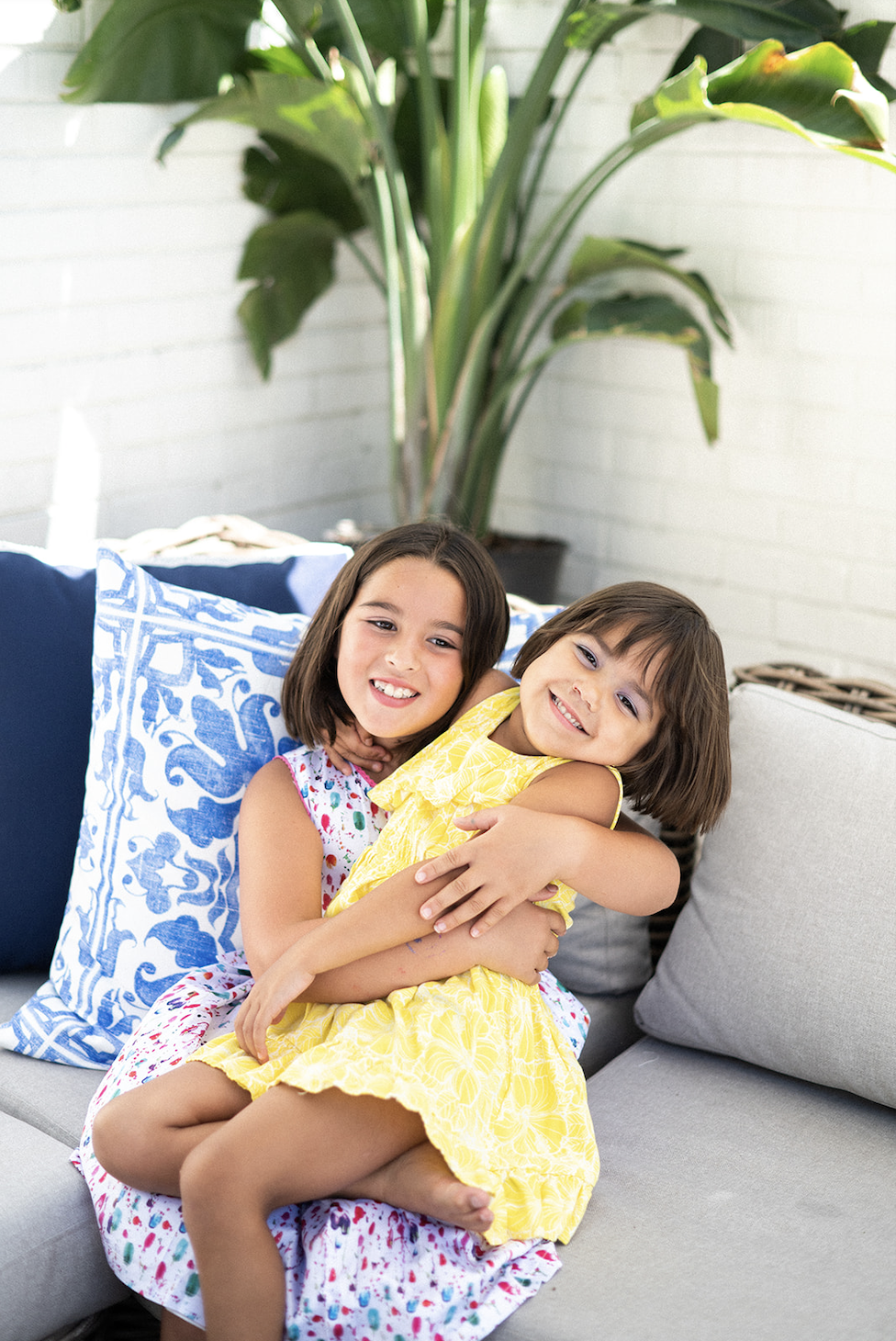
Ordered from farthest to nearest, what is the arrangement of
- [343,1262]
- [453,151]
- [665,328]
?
[453,151] → [665,328] → [343,1262]

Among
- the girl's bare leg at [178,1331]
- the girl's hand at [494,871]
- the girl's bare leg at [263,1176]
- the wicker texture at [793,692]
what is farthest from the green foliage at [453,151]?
the girl's bare leg at [178,1331]

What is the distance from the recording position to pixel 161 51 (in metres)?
2.40

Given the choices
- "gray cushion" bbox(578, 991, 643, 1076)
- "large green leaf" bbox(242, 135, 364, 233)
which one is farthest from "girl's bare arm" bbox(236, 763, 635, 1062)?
"large green leaf" bbox(242, 135, 364, 233)

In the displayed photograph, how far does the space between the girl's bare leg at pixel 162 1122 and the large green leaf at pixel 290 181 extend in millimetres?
2000

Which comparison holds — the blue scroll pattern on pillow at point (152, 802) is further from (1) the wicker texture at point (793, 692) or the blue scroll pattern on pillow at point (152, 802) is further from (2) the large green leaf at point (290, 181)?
(2) the large green leaf at point (290, 181)

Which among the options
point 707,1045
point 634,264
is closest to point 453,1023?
point 707,1045

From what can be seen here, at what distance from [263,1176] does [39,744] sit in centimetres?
71

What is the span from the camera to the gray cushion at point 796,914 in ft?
5.09

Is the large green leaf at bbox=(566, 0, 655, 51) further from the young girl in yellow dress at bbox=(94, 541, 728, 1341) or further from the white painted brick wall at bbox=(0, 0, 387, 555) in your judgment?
the young girl in yellow dress at bbox=(94, 541, 728, 1341)

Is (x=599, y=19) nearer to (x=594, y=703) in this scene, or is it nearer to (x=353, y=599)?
(x=353, y=599)

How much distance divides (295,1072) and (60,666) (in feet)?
2.35

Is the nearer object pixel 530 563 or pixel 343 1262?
pixel 343 1262

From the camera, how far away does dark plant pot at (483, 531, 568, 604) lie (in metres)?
2.83

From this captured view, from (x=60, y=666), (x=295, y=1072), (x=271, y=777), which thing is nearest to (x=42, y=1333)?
(x=295, y=1072)
